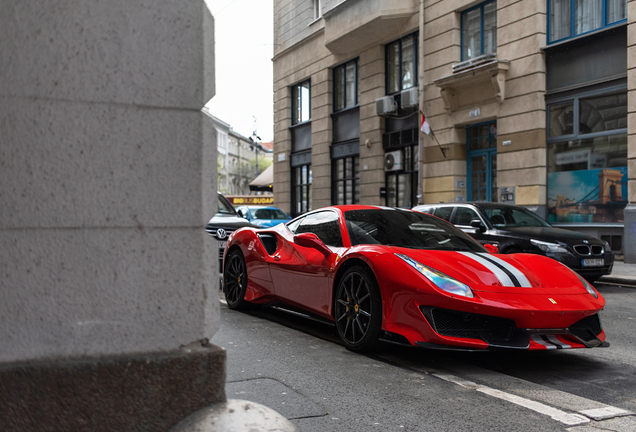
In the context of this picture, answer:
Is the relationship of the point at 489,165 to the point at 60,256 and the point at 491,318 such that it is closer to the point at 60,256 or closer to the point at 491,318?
the point at 491,318

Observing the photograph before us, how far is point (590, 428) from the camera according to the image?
11.0 feet

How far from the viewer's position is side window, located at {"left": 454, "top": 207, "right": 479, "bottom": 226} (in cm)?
1156

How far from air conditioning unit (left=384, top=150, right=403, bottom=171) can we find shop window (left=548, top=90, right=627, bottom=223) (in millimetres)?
6072

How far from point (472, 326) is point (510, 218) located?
290 inches

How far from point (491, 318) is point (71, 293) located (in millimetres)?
3088

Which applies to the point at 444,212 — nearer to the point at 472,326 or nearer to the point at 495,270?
the point at 495,270

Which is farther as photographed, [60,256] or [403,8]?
[403,8]

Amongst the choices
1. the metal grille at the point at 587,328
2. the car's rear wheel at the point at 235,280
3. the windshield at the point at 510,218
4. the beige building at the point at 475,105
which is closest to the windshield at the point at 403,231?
the metal grille at the point at 587,328

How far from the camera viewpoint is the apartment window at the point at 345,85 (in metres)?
24.6

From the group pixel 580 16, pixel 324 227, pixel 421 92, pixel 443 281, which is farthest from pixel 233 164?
pixel 443 281

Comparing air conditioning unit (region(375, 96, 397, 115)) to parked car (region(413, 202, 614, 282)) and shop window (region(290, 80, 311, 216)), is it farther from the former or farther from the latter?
parked car (region(413, 202, 614, 282))

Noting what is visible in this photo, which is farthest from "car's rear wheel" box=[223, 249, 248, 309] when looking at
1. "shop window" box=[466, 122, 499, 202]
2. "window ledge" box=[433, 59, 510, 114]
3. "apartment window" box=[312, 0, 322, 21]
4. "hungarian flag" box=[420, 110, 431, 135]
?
"apartment window" box=[312, 0, 322, 21]

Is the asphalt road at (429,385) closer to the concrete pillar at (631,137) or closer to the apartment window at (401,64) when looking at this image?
the concrete pillar at (631,137)

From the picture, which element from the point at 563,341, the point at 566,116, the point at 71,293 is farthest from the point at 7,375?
the point at 566,116
